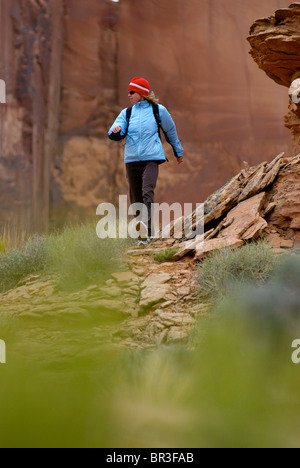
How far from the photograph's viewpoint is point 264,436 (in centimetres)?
179

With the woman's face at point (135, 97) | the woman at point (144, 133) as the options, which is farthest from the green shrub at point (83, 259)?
the woman's face at point (135, 97)

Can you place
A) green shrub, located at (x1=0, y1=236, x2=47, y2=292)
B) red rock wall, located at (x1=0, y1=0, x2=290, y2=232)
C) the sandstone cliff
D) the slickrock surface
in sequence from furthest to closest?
1. red rock wall, located at (x1=0, y1=0, x2=290, y2=232)
2. the sandstone cliff
3. green shrub, located at (x1=0, y1=236, x2=47, y2=292)
4. the slickrock surface

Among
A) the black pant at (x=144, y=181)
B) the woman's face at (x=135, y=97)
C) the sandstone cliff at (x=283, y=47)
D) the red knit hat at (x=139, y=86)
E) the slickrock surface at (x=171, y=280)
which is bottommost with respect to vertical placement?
the slickrock surface at (x=171, y=280)

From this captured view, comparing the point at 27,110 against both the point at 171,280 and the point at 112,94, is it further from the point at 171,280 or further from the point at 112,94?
the point at 171,280

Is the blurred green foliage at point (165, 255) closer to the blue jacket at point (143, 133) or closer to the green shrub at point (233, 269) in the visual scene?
the green shrub at point (233, 269)

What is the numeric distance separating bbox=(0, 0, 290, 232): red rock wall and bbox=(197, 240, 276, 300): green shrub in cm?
636

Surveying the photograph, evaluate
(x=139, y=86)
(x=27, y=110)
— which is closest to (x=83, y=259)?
(x=139, y=86)

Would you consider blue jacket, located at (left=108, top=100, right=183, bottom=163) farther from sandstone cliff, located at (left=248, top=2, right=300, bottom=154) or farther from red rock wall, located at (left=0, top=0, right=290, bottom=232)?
red rock wall, located at (left=0, top=0, right=290, bottom=232)

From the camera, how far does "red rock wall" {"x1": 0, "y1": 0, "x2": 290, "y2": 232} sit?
394 inches

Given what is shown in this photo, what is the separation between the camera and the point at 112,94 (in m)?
10.8

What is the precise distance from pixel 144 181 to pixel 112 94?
5699 millimetres

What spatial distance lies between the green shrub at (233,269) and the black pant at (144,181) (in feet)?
4.83

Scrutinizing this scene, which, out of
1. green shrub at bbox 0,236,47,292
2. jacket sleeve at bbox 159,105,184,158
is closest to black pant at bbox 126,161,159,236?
jacket sleeve at bbox 159,105,184,158

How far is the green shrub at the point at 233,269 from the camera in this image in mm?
3957
